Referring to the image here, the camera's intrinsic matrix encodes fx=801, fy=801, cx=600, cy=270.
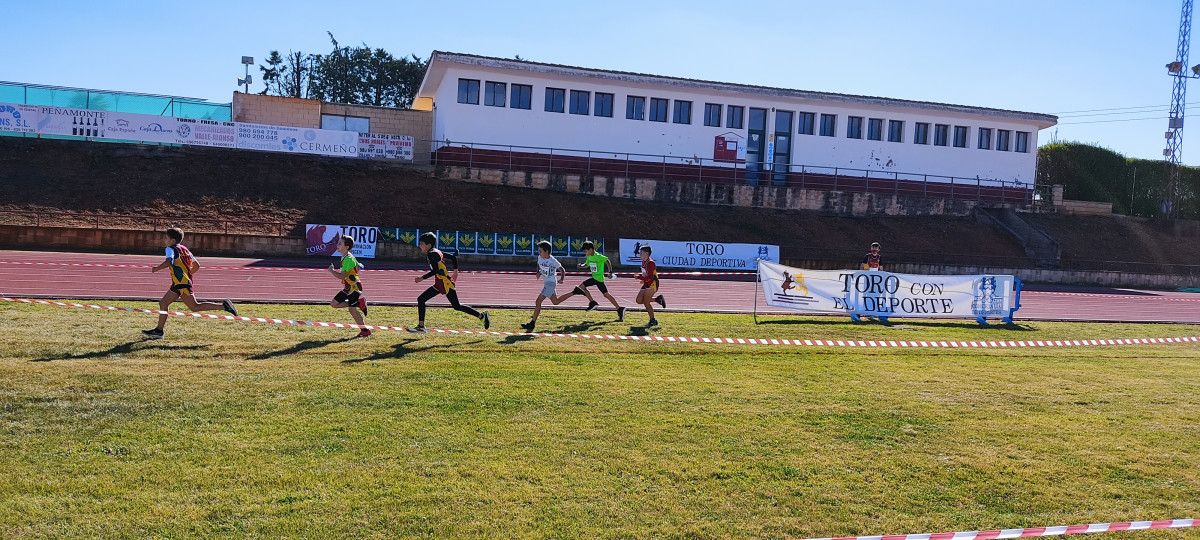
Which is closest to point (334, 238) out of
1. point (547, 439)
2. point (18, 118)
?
point (18, 118)

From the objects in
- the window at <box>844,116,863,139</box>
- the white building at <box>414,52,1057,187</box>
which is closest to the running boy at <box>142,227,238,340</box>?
the white building at <box>414,52,1057,187</box>

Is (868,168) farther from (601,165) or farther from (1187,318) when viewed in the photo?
(1187,318)

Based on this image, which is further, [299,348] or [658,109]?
[658,109]

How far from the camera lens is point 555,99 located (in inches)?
1583

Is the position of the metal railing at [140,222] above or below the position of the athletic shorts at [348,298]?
above

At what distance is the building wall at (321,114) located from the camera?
3912cm

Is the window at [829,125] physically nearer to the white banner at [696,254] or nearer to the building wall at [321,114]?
the white banner at [696,254]

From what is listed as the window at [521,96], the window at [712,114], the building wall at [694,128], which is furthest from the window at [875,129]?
the window at [521,96]

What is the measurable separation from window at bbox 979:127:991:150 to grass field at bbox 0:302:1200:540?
39.3m

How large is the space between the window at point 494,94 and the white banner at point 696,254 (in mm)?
10990

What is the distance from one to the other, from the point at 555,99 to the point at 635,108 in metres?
4.30

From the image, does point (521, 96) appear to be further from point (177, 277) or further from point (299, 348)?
point (299, 348)

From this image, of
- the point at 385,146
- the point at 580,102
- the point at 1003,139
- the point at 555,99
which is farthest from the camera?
the point at 1003,139

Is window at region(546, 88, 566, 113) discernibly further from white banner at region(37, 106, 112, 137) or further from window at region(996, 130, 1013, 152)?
window at region(996, 130, 1013, 152)
